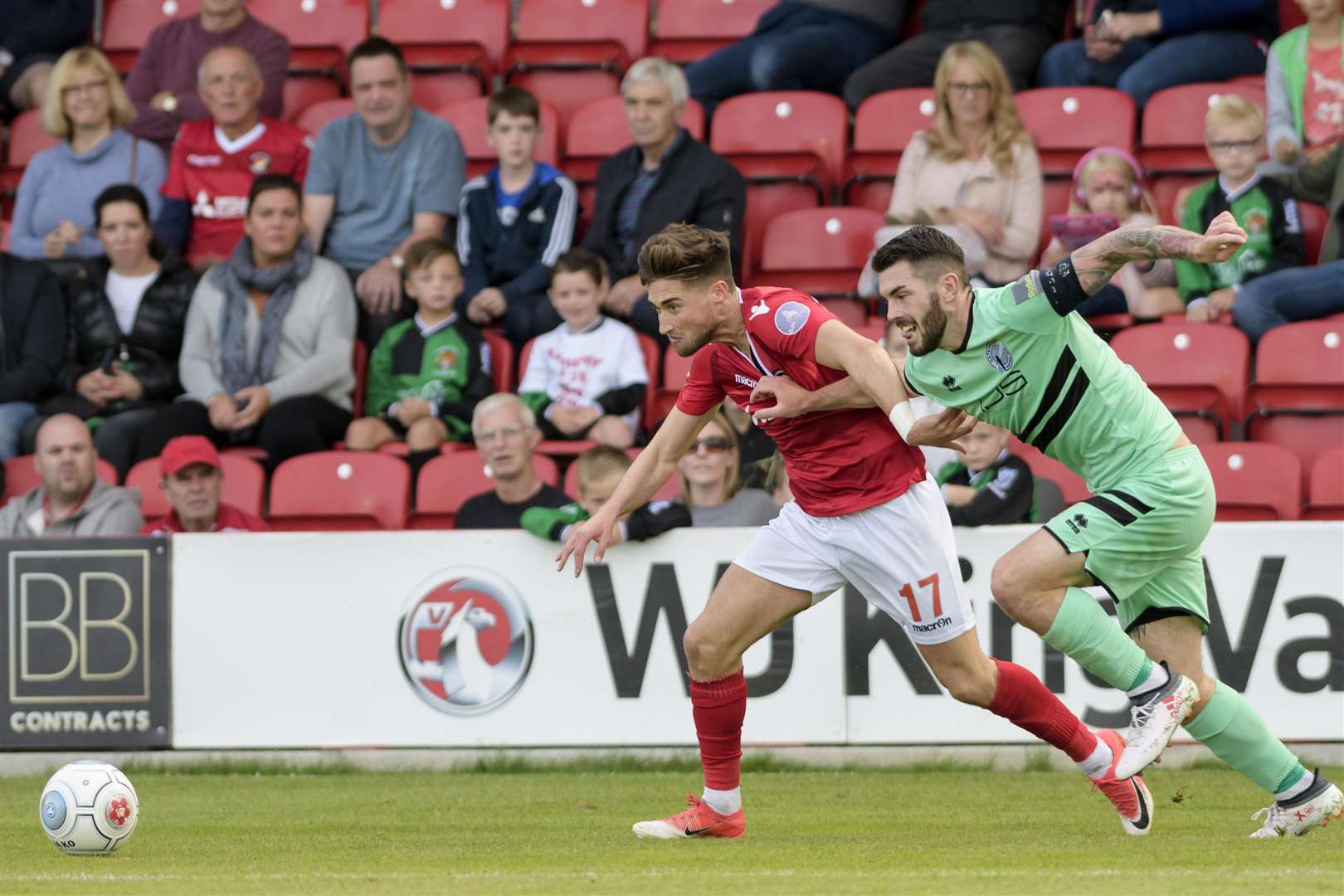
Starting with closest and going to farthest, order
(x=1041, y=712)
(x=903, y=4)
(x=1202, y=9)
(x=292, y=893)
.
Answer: (x=292, y=893) < (x=1041, y=712) < (x=1202, y=9) < (x=903, y=4)

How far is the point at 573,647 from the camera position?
29.5ft

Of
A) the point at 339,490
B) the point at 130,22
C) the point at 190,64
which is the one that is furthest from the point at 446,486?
the point at 130,22

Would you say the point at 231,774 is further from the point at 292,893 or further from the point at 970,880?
the point at 970,880

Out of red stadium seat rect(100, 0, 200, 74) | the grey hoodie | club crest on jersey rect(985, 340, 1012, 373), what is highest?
red stadium seat rect(100, 0, 200, 74)

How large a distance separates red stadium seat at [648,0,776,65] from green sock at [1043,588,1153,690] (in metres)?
7.83

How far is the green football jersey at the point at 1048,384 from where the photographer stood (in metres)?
6.05

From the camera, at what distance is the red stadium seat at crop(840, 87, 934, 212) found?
11766 millimetres

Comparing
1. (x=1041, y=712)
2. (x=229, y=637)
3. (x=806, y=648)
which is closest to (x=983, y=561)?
(x=806, y=648)

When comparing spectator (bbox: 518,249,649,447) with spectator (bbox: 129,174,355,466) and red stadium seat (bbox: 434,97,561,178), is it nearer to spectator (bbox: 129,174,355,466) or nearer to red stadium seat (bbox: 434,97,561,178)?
spectator (bbox: 129,174,355,466)

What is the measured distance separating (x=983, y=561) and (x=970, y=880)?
3707mm

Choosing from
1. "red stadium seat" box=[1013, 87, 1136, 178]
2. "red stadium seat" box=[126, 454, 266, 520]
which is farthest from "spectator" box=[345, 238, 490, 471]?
"red stadium seat" box=[1013, 87, 1136, 178]

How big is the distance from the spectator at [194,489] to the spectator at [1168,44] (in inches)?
232

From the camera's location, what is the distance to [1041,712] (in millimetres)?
6383

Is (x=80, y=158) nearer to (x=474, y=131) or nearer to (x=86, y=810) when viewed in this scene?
(x=474, y=131)
